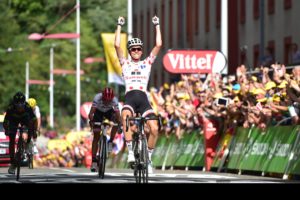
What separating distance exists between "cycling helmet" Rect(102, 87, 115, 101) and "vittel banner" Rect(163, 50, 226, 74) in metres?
16.8

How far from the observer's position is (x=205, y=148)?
3416cm

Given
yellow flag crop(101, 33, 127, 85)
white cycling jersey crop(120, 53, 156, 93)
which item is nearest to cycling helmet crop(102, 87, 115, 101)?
white cycling jersey crop(120, 53, 156, 93)

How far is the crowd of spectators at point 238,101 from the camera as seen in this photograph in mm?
27234

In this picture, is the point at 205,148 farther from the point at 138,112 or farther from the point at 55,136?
the point at 55,136

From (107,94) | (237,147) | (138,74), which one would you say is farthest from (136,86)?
(237,147)

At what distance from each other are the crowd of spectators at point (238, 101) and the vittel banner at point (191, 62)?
7.06ft

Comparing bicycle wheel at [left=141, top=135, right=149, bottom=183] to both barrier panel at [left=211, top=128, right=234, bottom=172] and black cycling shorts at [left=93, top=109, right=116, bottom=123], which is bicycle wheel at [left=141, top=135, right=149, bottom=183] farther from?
barrier panel at [left=211, top=128, right=234, bottom=172]

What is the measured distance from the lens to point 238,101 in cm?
3056

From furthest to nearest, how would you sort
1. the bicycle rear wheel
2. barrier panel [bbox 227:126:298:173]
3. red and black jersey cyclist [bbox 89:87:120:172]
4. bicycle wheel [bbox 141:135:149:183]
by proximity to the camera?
barrier panel [bbox 227:126:298:173], red and black jersey cyclist [bbox 89:87:120:172], the bicycle rear wheel, bicycle wheel [bbox 141:135:149:183]

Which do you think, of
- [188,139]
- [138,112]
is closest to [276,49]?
[188,139]

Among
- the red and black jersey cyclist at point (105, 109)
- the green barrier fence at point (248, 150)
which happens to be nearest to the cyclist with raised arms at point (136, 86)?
the red and black jersey cyclist at point (105, 109)

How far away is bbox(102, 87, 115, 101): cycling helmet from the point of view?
2459 cm

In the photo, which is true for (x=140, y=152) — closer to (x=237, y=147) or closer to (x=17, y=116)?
(x=17, y=116)
